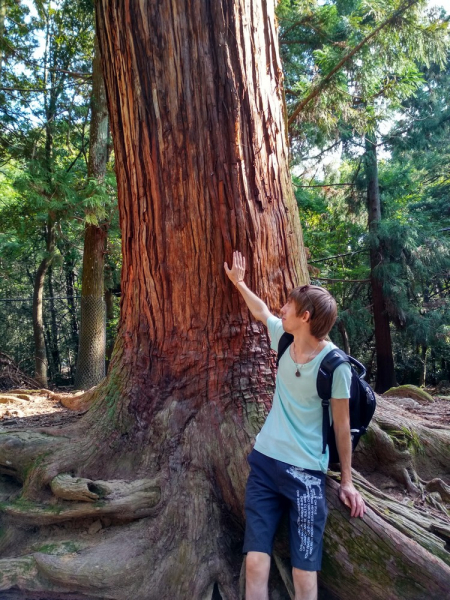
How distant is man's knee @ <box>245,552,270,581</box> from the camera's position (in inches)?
81.7

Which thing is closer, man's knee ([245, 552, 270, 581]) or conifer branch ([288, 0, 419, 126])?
man's knee ([245, 552, 270, 581])

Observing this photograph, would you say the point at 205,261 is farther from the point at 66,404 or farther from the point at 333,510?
the point at 66,404

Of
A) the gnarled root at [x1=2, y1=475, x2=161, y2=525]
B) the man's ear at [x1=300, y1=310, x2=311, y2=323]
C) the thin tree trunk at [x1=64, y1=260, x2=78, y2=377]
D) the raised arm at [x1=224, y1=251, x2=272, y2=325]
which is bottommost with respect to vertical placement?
the gnarled root at [x1=2, y1=475, x2=161, y2=525]

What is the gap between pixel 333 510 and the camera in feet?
7.66

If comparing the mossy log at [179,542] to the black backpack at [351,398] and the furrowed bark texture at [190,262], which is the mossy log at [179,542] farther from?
the black backpack at [351,398]

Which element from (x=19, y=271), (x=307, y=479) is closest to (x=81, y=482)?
(x=307, y=479)

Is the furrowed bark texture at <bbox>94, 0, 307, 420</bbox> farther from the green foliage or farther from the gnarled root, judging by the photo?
the green foliage

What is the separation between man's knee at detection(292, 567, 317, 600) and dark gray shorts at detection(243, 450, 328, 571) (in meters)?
0.03

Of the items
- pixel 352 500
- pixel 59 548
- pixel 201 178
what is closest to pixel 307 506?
pixel 352 500

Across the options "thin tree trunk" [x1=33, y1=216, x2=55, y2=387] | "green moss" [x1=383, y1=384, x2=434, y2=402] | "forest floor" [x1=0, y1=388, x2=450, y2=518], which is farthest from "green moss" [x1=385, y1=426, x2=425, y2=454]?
"thin tree trunk" [x1=33, y1=216, x2=55, y2=387]

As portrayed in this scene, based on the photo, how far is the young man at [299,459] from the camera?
6.83ft

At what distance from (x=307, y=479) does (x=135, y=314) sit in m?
1.69

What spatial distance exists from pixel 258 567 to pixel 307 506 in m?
0.37

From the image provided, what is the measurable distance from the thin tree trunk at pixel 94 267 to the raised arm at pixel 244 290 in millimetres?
7667
